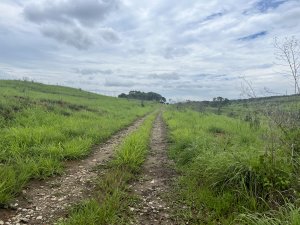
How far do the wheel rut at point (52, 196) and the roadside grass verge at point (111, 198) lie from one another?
0.29m

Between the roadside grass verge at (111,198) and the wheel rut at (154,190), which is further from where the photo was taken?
the wheel rut at (154,190)

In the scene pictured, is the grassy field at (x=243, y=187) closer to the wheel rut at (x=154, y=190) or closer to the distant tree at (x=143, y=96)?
the wheel rut at (x=154, y=190)

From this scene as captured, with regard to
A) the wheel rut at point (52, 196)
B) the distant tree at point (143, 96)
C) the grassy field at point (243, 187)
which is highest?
the distant tree at point (143, 96)

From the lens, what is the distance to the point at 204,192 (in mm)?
5949

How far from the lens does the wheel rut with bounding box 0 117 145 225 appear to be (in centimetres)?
494

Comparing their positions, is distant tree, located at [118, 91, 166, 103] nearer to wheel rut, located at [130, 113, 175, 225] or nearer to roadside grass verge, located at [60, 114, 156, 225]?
wheel rut, located at [130, 113, 175, 225]

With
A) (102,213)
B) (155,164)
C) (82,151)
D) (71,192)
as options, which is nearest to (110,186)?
(71,192)

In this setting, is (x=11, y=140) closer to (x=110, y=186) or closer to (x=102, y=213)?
(x=110, y=186)

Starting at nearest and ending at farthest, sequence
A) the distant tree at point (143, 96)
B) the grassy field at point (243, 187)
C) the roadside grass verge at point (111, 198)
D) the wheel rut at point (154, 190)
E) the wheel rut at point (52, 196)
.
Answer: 1. the roadside grass verge at point (111, 198)
2. the wheel rut at point (52, 196)
3. the grassy field at point (243, 187)
4. the wheel rut at point (154, 190)
5. the distant tree at point (143, 96)

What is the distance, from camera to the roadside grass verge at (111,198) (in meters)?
4.80

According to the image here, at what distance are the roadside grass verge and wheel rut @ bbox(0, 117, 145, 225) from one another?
0.29m

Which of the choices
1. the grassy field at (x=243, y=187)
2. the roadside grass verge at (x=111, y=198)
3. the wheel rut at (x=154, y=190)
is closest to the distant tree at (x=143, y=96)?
the wheel rut at (x=154, y=190)

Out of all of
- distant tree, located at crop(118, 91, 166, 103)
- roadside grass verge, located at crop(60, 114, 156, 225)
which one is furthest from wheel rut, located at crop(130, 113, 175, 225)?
distant tree, located at crop(118, 91, 166, 103)

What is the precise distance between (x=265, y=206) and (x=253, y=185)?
51 centimetres
